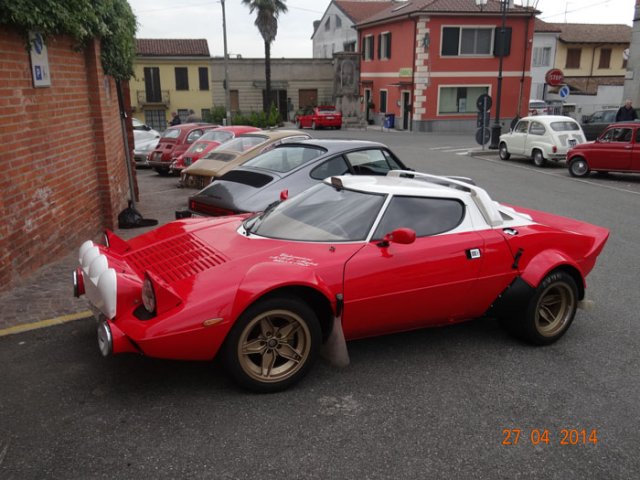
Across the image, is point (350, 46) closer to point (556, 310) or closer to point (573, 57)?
point (573, 57)

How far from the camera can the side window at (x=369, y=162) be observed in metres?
8.23

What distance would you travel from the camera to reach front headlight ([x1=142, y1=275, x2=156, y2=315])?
375 cm

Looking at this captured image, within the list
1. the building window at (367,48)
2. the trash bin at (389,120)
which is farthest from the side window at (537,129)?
the building window at (367,48)

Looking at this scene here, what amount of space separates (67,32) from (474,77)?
110 feet

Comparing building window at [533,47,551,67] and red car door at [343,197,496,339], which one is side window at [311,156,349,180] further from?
building window at [533,47,551,67]

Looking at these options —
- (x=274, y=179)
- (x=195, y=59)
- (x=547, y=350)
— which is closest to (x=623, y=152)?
(x=274, y=179)

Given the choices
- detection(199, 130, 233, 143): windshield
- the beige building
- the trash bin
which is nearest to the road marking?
detection(199, 130, 233, 143): windshield

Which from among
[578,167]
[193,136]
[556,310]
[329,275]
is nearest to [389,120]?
[578,167]

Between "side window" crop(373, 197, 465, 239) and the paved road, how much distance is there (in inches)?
40.7

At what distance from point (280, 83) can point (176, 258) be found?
165 feet

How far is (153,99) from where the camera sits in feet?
170

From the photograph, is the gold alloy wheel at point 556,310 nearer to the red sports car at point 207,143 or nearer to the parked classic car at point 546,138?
the red sports car at point 207,143

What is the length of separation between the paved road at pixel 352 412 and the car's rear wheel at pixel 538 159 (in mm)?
14520

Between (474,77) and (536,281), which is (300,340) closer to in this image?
(536,281)
